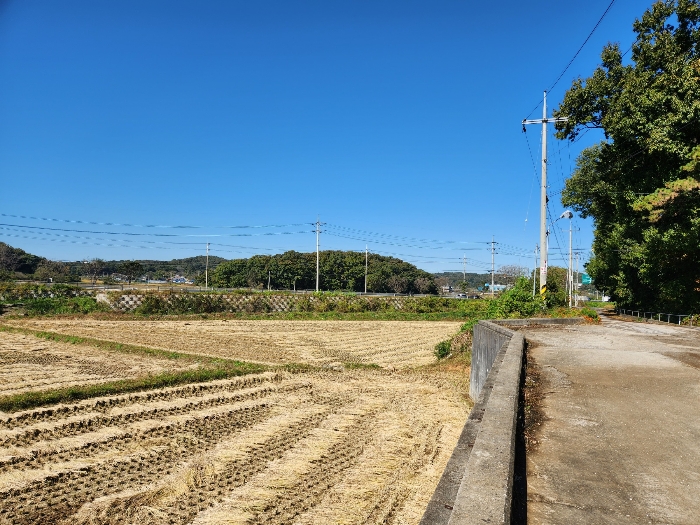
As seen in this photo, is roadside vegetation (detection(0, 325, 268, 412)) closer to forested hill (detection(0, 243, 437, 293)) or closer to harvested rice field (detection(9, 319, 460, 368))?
harvested rice field (detection(9, 319, 460, 368))

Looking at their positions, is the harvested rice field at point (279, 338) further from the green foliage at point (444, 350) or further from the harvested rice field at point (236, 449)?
the harvested rice field at point (236, 449)

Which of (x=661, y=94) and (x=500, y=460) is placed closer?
(x=500, y=460)

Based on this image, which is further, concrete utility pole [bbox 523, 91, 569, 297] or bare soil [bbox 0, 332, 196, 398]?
concrete utility pole [bbox 523, 91, 569, 297]

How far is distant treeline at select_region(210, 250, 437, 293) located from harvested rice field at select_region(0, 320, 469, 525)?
77.4 metres

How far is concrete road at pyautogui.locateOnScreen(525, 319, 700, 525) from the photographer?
7.98ft

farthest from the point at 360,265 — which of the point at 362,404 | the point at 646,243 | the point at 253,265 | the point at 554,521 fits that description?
the point at 554,521

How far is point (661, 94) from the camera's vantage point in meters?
15.6

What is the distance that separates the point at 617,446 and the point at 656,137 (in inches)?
629

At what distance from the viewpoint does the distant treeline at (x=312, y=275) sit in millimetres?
88875

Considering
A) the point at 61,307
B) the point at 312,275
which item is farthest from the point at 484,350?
the point at 312,275

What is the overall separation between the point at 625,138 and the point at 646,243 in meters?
4.57

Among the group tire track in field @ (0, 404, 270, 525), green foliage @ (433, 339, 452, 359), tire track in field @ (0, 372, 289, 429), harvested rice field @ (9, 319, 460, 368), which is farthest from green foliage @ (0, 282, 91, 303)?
tire track in field @ (0, 404, 270, 525)

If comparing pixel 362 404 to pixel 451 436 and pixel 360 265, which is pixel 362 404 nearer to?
pixel 451 436

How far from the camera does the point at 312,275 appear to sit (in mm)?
92312
